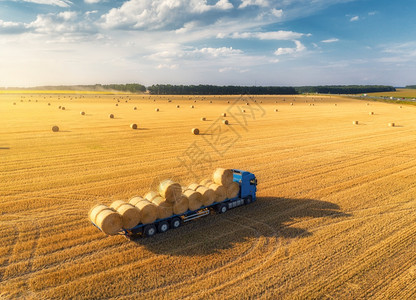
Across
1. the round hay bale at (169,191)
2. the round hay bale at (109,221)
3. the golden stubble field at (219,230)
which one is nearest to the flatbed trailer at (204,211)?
the golden stubble field at (219,230)

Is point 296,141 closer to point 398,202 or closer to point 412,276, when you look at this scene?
point 398,202

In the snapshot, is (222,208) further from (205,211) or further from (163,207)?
(163,207)

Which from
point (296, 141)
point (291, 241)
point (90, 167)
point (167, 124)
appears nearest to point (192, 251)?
point (291, 241)

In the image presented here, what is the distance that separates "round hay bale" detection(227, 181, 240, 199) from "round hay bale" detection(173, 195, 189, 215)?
8.31ft

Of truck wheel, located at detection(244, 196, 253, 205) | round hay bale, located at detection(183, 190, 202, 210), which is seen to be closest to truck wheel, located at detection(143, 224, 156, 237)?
round hay bale, located at detection(183, 190, 202, 210)

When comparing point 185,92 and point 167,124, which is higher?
point 185,92

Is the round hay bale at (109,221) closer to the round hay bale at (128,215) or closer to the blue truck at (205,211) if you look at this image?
the round hay bale at (128,215)

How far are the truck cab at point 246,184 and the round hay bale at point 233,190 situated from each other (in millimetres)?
240

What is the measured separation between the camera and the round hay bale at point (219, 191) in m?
14.6

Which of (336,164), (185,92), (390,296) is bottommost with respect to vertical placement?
(390,296)

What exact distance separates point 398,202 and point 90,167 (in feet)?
61.8

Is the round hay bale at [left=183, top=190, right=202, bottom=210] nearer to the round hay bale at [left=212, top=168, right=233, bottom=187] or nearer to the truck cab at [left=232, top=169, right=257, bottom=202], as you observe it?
the round hay bale at [left=212, top=168, right=233, bottom=187]

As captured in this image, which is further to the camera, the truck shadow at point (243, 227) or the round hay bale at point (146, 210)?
the round hay bale at point (146, 210)

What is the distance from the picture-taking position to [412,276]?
32.8 ft
